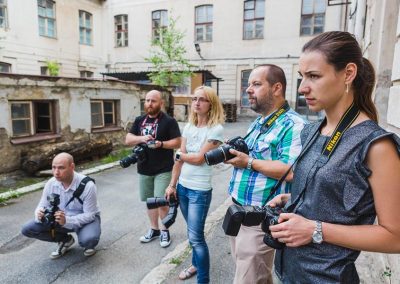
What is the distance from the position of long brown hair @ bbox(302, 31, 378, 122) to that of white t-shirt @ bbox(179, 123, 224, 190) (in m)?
1.61

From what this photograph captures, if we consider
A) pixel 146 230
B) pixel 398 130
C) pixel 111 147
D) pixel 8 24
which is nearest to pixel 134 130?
pixel 146 230

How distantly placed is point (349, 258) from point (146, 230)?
138 inches

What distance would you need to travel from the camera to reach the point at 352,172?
1.15 meters

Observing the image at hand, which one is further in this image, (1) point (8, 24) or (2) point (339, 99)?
(1) point (8, 24)

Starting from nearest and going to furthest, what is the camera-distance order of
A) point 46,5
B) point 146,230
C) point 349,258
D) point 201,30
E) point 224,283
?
point 349,258 → point 224,283 → point 146,230 → point 46,5 → point 201,30

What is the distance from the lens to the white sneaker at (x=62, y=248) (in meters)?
3.56

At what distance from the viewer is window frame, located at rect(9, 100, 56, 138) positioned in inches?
279

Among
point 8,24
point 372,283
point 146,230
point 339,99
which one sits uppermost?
point 8,24

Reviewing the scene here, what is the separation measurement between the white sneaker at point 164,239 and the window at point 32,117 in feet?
17.0

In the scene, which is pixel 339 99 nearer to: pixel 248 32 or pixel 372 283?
pixel 372 283

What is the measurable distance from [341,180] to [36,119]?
26.7ft

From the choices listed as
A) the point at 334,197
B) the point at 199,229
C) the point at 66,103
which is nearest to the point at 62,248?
the point at 199,229

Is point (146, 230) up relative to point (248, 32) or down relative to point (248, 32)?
down

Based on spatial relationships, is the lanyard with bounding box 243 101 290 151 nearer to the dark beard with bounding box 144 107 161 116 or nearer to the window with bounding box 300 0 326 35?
the dark beard with bounding box 144 107 161 116
